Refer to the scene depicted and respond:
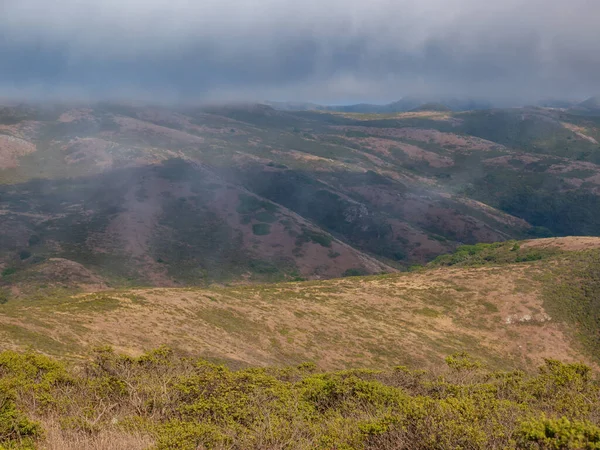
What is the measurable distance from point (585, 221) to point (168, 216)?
12436cm

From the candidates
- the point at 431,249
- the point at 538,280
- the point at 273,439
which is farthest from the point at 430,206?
the point at 273,439

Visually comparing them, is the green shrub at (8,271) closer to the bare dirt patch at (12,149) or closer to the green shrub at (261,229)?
the green shrub at (261,229)

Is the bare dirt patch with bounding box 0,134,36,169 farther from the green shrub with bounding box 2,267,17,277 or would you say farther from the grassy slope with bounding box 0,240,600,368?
the grassy slope with bounding box 0,240,600,368

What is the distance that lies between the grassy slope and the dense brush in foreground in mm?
14641

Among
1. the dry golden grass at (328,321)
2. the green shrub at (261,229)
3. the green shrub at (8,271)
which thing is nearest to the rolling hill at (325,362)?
the dry golden grass at (328,321)

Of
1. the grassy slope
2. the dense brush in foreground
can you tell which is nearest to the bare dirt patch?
the grassy slope

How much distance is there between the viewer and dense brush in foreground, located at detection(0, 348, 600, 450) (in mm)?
9297

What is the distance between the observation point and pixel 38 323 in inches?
1230

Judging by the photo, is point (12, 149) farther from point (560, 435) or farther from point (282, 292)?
point (560, 435)

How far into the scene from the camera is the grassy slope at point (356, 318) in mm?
34500

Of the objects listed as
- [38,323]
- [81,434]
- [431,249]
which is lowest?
[431,249]

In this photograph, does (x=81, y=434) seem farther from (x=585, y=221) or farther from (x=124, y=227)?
(x=585, y=221)

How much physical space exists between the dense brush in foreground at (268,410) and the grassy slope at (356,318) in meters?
14.6

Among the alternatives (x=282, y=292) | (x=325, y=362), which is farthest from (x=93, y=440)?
(x=282, y=292)
